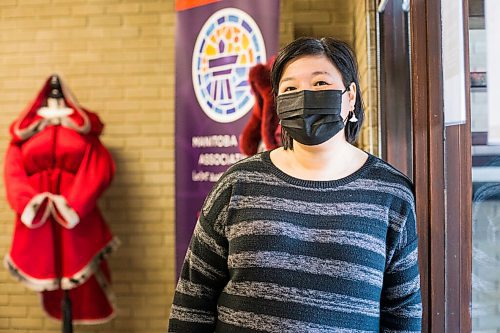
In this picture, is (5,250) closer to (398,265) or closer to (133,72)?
(133,72)

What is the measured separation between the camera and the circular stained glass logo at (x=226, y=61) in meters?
2.55

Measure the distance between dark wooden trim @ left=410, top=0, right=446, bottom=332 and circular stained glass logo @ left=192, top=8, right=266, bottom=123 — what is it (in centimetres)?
107

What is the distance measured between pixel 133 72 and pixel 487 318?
2.68 m

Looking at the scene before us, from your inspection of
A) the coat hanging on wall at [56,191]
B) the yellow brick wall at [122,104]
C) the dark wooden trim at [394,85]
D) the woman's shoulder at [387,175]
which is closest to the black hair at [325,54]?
the woman's shoulder at [387,175]

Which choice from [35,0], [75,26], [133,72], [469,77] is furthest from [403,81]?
[35,0]

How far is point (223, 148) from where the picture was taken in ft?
8.70

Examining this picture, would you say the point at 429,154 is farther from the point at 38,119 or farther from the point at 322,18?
the point at 38,119

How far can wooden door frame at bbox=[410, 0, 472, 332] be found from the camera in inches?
58.2

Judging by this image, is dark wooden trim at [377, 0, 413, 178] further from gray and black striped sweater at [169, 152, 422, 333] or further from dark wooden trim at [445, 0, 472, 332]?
gray and black striped sweater at [169, 152, 422, 333]

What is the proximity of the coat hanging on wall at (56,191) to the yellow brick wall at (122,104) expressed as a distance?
1.29 feet

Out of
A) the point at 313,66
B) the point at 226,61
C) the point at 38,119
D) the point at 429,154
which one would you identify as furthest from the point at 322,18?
the point at 313,66

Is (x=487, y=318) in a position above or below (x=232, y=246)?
below

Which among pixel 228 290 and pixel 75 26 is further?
pixel 75 26

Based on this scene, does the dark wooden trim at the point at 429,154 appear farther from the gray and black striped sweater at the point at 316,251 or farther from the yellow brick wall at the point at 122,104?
the yellow brick wall at the point at 122,104
